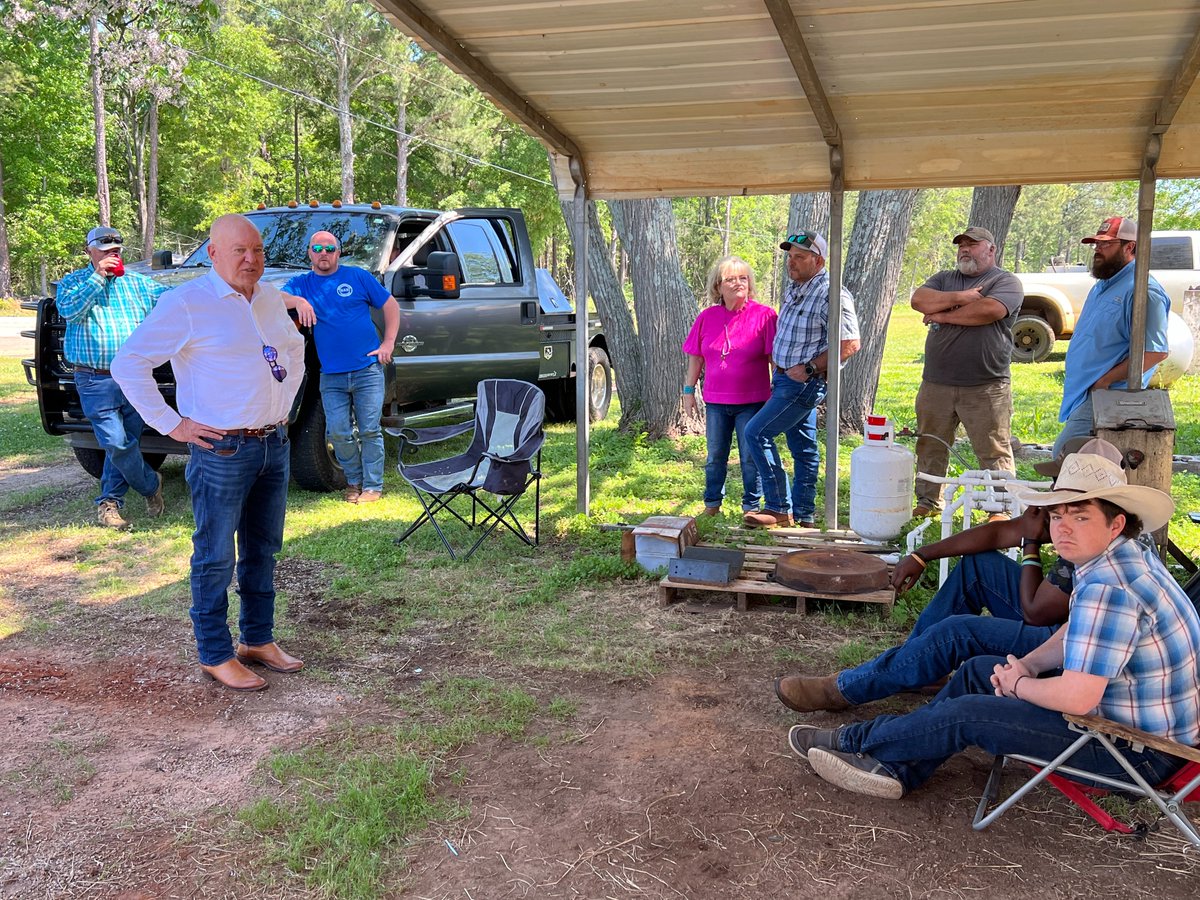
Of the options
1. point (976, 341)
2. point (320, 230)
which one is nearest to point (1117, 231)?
point (976, 341)

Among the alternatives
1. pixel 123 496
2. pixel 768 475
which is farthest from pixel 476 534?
pixel 123 496

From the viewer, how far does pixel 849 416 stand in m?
8.82

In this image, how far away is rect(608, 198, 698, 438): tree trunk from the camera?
857cm

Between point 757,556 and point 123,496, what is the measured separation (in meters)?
4.18

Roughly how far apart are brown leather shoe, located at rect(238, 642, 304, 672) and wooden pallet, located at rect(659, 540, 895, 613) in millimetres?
1813

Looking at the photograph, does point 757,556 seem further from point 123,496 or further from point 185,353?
point 123,496

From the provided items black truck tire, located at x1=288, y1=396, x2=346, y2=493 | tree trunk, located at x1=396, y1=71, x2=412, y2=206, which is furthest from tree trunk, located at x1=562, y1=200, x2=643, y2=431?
tree trunk, located at x1=396, y1=71, x2=412, y2=206

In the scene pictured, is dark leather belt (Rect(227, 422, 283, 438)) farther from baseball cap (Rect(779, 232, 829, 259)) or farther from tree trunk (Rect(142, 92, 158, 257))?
tree trunk (Rect(142, 92, 158, 257))

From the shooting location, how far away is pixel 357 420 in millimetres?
6844

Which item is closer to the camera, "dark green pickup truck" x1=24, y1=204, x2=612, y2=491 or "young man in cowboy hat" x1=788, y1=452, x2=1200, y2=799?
"young man in cowboy hat" x1=788, y1=452, x2=1200, y2=799

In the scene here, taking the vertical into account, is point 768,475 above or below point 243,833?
above

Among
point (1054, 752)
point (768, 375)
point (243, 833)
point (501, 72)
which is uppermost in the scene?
point (501, 72)

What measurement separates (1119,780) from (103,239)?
238 inches

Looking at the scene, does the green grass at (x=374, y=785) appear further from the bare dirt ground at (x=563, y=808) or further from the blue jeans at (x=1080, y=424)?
the blue jeans at (x=1080, y=424)
